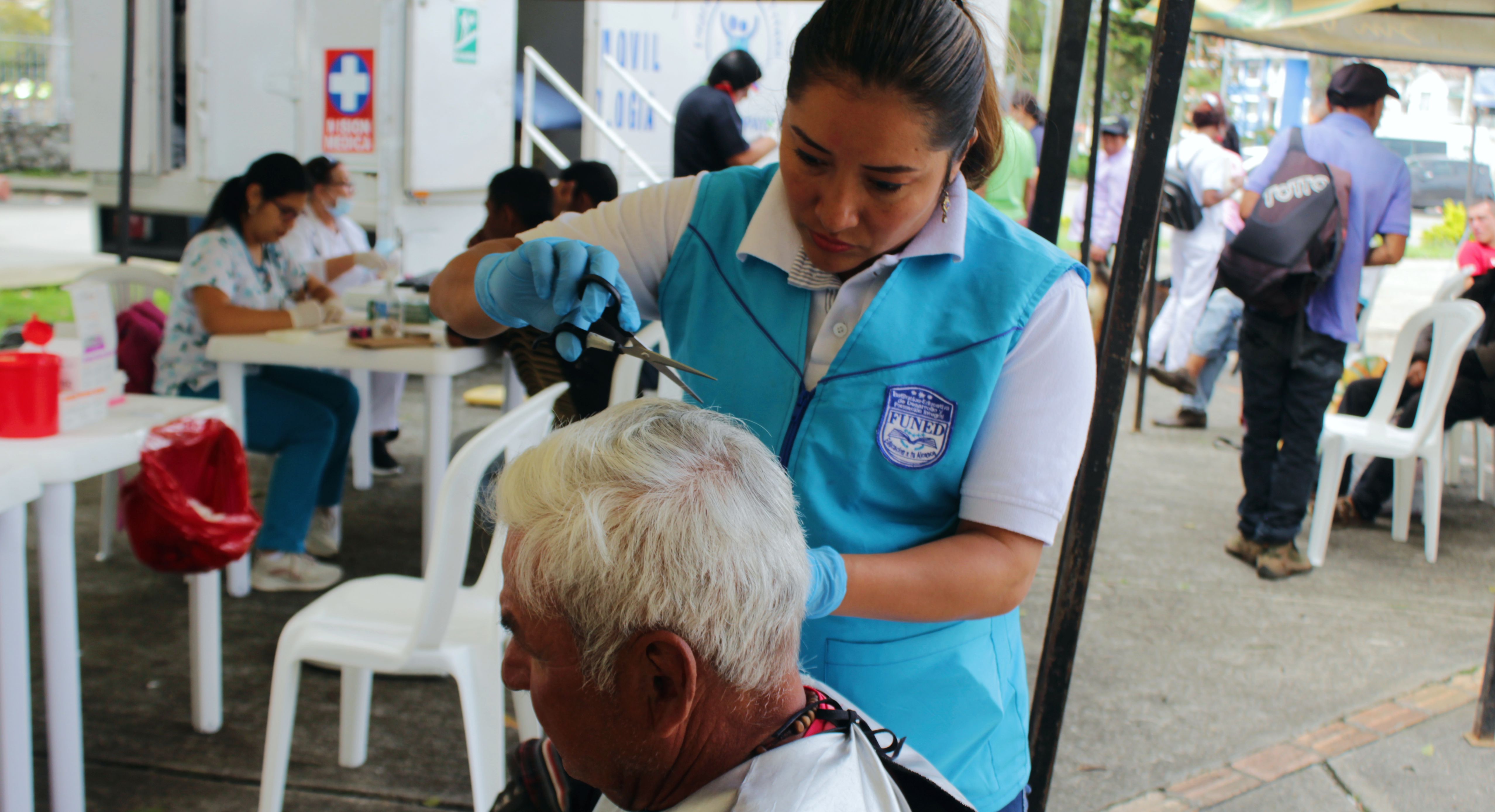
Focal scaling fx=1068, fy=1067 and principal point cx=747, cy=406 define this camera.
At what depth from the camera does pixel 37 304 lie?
8.80 m

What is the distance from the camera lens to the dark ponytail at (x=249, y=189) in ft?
12.2

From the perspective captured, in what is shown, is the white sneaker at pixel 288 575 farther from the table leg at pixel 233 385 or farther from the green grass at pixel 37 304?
the green grass at pixel 37 304

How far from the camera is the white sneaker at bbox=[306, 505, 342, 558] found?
13.6 ft

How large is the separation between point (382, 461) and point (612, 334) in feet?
14.2

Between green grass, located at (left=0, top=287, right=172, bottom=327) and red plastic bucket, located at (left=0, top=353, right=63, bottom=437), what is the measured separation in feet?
20.3

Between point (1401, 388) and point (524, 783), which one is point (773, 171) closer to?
point (524, 783)

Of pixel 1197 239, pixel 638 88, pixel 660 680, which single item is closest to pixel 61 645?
pixel 660 680

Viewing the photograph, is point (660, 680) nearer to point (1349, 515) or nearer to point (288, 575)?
point (288, 575)

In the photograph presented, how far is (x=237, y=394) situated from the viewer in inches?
143

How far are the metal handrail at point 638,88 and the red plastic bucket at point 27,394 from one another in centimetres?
595

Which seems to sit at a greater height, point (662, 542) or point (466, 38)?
point (466, 38)

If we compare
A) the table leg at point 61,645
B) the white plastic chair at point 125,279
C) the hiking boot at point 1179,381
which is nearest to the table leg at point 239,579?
the white plastic chair at point 125,279

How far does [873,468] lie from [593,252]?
42 cm

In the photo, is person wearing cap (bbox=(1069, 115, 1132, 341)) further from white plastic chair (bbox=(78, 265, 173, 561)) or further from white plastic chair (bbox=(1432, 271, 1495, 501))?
white plastic chair (bbox=(78, 265, 173, 561))
